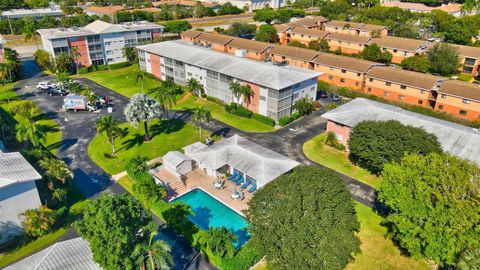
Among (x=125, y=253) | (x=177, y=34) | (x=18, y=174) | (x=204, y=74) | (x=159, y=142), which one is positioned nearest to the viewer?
(x=125, y=253)

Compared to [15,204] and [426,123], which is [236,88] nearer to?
[426,123]

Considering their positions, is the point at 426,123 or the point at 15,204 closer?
the point at 15,204

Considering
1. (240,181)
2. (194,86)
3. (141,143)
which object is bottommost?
(240,181)

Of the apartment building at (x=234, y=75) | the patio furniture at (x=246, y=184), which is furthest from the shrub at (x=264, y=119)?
the patio furniture at (x=246, y=184)

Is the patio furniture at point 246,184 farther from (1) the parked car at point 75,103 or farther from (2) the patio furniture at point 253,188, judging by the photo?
(1) the parked car at point 75,103

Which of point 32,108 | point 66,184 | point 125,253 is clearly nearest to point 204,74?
point 32,108

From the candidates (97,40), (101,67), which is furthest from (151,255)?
(97,40)

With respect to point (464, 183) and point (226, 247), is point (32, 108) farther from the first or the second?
point (464, 183)
